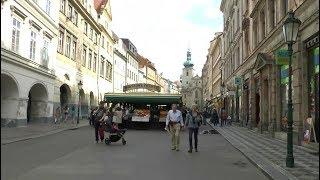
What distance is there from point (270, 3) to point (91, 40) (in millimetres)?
28133

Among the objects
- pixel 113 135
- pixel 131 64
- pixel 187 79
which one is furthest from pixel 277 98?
pixel 187 79

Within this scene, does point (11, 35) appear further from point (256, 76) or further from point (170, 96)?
point (256, 76)

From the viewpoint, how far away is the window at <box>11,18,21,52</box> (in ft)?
82.1

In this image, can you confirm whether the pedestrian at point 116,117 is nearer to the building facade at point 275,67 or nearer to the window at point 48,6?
the building facade at point 275,67

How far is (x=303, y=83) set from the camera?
16.2 m

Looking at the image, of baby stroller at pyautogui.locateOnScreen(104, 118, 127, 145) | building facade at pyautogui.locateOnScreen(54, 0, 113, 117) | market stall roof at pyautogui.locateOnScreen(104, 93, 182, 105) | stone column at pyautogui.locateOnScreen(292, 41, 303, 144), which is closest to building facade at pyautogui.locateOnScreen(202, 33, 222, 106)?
building facade at pyautogui.locateOnScreen(54, 0, 113, 117)

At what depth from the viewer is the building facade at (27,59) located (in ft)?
79.3

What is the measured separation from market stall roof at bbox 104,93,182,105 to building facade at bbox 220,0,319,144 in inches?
216

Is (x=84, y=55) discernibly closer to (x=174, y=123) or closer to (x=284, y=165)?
(x=174, y=123)

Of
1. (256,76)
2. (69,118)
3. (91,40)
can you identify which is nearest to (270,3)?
(256,76)

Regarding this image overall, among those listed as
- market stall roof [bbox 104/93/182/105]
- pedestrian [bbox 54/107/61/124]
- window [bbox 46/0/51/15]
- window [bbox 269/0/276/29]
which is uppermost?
window [bbox 46/0/51/15]

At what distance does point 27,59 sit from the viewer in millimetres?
27016

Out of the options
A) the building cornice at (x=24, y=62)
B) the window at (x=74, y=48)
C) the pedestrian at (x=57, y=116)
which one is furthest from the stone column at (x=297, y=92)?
the window at (x=74, y=48)

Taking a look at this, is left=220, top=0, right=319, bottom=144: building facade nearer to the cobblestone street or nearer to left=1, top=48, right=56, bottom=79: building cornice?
the cobblestone street
